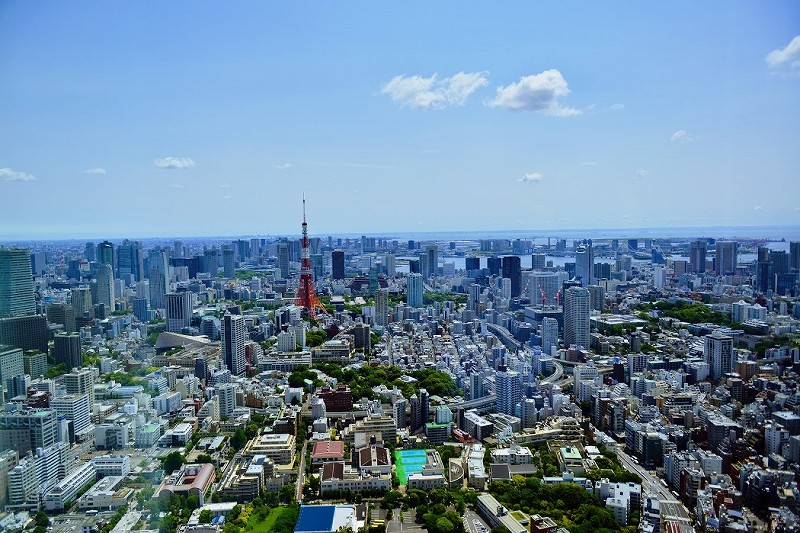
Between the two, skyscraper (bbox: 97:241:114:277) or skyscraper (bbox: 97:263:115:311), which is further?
skyscraper (bbox: 97:263:115:311)

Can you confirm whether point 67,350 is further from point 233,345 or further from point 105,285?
point 105,285

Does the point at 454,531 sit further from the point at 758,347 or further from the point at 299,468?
the point at 758,347

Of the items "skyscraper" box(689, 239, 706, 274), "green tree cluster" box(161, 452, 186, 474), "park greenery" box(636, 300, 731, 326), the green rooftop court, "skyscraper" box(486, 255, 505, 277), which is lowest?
the green rooftop court

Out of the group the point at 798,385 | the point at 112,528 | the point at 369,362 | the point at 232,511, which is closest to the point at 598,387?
the point at 798,385

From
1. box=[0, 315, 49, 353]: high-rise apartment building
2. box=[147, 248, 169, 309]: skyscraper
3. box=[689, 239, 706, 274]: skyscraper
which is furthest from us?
box=[689, 239, 706, 274]: skyscraper

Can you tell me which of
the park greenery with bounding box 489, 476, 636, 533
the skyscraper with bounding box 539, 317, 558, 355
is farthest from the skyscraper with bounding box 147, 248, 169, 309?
the park greenery with bounding box 489, 476, 636, 533

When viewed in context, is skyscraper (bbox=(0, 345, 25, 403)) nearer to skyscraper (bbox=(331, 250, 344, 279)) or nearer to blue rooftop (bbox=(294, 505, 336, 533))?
blue rooftop (bbox=(294, 505, 336, 533))

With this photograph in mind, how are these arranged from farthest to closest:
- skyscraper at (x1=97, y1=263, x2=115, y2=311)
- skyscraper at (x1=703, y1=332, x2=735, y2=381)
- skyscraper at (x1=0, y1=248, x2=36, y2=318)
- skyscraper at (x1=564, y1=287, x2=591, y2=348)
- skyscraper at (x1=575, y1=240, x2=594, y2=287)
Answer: skyscraper at (x1=575, y1=240, x2=594, y2=287) → skyscraper at (x1=97, y1=263, x2=115, y2=311) → skyscraper at (x1=564, y1=287, x2=591, y2=348) → skyscraper at (x1=703, y1=332, x2=735, y2=381) → skyscraper at (x1=0, y1=248, x2=36, y2=318)

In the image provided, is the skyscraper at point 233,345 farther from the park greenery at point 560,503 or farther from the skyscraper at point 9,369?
the park greenery at point 560,503
